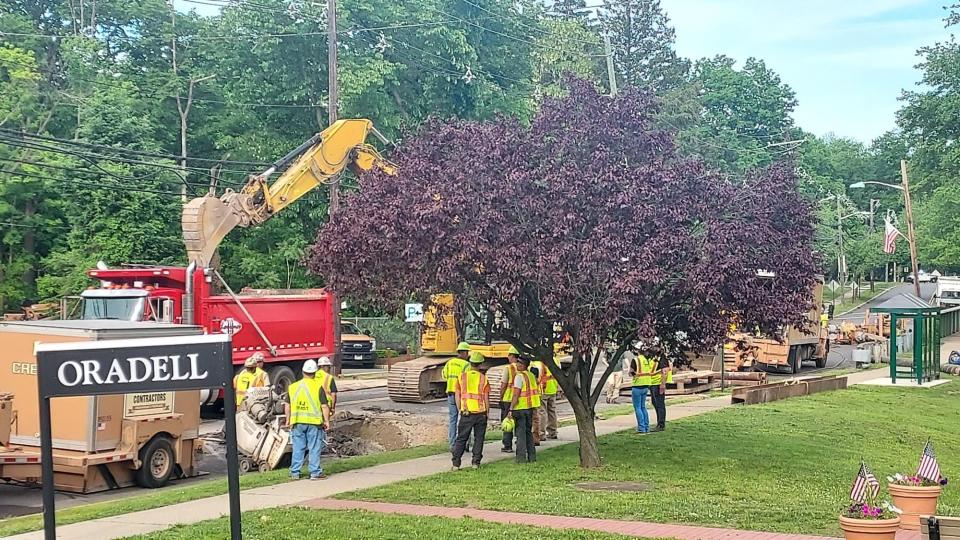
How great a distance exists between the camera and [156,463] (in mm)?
16141

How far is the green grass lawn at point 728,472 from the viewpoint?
12031 millimetres

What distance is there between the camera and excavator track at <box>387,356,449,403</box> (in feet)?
86.6

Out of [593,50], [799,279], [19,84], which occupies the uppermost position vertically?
[593,50]

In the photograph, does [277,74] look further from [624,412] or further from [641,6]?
[641,6]

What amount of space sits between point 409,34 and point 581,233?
3263 cm

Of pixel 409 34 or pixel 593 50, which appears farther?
pixel 593 50

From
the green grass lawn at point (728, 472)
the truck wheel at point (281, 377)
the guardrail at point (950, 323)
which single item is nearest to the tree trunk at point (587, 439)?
the green grass lawn at point (728, 472)

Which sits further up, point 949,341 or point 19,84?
point 19,84

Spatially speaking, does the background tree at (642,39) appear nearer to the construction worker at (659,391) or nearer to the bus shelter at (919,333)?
the bus shelter at (919,333)

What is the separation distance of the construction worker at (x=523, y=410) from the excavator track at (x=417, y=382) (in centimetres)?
1022

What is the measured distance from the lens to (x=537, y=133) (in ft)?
49.1

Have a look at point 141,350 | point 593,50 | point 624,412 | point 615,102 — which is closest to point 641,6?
point 593,50

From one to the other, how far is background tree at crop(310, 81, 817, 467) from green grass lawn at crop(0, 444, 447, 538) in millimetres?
2715

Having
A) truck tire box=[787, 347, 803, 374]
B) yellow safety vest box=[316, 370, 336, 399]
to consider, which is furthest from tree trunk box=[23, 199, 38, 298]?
yellow safety vest box=[316, 370, 336, 399]
